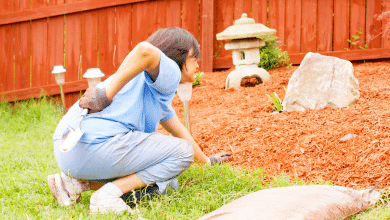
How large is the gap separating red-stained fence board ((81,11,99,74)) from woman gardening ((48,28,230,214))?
426 centimetres

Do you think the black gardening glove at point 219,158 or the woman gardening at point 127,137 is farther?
the black gardening glove at point 219,158

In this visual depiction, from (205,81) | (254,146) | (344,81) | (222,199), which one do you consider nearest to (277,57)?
(205,81)

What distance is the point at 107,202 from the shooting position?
7.30 ft

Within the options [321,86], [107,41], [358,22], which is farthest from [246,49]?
[107,41]

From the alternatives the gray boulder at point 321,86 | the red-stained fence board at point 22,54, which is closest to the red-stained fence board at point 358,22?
the gray boulder at point 321,86

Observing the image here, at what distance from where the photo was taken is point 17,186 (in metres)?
2.77

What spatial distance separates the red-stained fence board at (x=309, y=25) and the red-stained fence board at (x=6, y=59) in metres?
4.32

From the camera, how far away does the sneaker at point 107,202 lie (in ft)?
7.29

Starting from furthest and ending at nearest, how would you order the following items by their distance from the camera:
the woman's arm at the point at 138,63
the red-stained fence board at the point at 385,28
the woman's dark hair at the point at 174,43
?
the red-stained fence board at the point at 385,28
the woman's dark hair at the point at 174,43
the woman's arm at the point at 138,63

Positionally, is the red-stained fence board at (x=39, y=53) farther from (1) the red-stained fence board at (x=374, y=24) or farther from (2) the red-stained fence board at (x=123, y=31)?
(1) the red-stained fence board at (x=374, y=24)

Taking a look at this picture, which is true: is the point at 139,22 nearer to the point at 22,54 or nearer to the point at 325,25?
the point at 22,54

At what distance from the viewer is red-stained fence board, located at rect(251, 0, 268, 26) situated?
5969 millimetres

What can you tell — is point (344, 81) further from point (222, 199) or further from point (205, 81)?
point (205, 81)

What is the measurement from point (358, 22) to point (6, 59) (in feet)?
16.9
